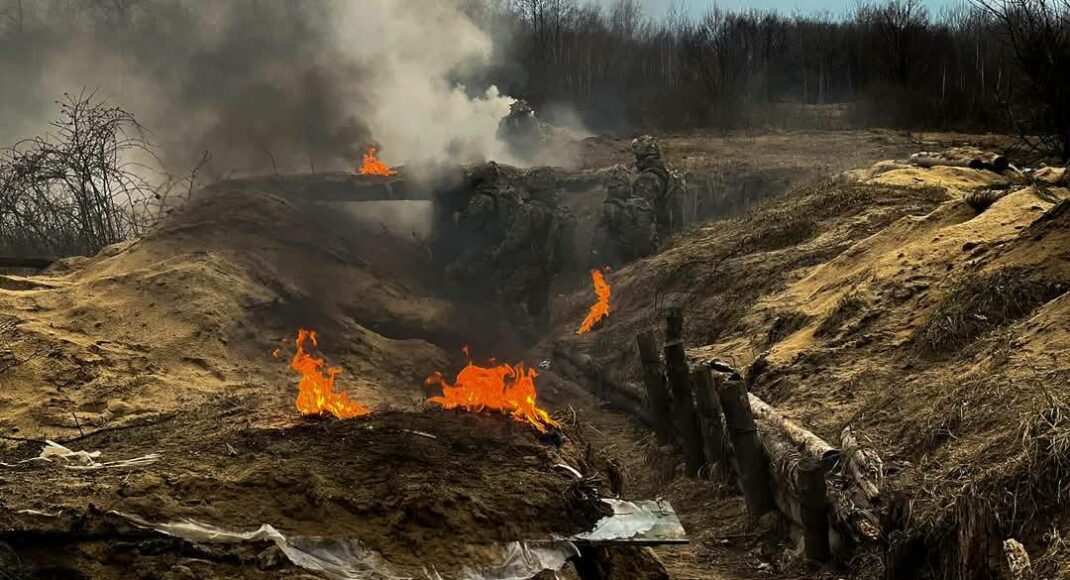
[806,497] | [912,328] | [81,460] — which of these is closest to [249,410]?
[81,460]

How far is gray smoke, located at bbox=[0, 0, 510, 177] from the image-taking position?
23250mm

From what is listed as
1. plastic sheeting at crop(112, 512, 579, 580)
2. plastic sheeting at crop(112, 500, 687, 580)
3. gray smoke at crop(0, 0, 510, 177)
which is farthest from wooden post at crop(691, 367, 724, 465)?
gray smoke at crop(0, 0, 510, 177)

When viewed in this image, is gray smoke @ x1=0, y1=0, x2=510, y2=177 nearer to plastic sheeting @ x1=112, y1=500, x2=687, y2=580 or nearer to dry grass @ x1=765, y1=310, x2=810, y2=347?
dry grass @ x1=765, y1=310, x2=810, y2=347

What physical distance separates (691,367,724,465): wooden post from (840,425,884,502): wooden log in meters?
1.81

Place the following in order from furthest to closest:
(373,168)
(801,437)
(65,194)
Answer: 1. (373,168)
2. (65,194)
3. (801,437)

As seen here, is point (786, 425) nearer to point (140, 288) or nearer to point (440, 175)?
point (140, 288)

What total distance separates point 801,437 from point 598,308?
33.2 ft

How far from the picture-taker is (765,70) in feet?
144

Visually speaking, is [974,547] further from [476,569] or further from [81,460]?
[81,460]

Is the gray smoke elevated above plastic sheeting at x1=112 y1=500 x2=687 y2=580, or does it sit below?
above

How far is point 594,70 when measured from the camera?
1845 inches

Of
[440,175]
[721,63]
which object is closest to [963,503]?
[440,175]

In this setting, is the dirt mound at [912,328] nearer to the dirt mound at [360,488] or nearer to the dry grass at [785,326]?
the dry grass at [785,326]

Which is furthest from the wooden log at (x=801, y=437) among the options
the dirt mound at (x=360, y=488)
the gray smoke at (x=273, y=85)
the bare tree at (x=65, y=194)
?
the gray smoke at (x=273, y=85)
